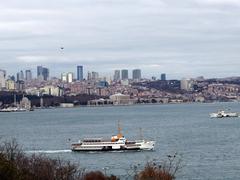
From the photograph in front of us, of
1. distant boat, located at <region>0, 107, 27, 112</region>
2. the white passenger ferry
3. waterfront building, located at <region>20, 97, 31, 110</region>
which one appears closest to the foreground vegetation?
the white passenger ferry

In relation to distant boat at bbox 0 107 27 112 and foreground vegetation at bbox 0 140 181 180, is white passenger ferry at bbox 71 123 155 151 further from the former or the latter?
distant boat at bbox 0 107 27 112

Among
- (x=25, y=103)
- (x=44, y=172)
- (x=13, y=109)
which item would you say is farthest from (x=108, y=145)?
(x=25, y=103)

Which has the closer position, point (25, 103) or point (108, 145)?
point (108, 145)

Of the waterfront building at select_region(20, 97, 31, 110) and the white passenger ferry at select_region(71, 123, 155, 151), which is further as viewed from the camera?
the waterfront building at select_region(20, 97, 31, 110)

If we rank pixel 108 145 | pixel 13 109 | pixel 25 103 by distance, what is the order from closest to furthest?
pixel 108 145, pixel 13 109, pixel 25 103

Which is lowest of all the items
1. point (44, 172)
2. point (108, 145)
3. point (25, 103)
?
point (108, 145)

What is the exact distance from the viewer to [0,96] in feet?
596

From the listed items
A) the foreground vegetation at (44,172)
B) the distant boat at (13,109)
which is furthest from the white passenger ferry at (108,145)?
the distant boat at (13,109)

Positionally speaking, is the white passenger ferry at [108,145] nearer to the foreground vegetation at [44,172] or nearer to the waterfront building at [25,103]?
the foreground vegetation at [44,172]

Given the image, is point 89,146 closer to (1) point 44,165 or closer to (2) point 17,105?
(1) point 44,165

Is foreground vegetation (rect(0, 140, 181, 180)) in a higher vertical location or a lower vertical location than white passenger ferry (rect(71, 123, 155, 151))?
higher

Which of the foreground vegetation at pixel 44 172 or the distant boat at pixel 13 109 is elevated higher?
the foreground vegetation at pixel 44 172

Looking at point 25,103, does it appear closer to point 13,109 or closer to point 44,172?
point 13,109

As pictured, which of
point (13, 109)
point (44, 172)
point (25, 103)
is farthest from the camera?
point (25, 103)
